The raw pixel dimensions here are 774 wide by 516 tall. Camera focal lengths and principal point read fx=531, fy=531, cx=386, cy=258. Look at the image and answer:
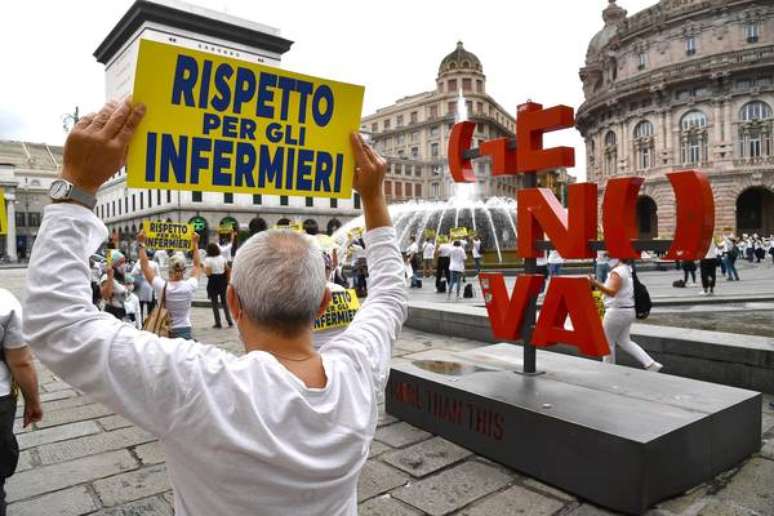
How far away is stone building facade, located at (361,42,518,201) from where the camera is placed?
7331 cm

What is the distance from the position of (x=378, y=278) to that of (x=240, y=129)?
1.31 meters

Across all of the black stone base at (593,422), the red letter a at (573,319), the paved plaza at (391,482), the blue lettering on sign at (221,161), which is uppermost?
the blue lettering on sign at (221,161)

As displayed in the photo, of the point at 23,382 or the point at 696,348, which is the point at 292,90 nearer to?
the point at 23,382

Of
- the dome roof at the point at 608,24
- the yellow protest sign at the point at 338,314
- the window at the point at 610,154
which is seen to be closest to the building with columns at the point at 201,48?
the window at the point at 610,154

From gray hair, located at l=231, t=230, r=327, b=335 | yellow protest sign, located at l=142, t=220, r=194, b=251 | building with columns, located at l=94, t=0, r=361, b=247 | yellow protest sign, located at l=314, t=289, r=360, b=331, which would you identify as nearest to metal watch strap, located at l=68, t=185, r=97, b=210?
gray hair, located at l=231, t=230, r=327, b=335

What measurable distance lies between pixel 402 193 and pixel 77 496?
2788 inches

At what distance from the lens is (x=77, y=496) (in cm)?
339

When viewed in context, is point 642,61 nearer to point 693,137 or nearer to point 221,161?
point 693,137

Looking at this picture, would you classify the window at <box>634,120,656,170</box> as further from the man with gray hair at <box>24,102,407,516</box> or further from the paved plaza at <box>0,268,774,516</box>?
the man with gray hair at <box>24,102,407,516</box>

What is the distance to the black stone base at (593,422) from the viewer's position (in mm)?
3053

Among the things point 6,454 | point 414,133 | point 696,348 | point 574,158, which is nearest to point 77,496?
point 6,454

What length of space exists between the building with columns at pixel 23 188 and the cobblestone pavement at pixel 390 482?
56.9 m

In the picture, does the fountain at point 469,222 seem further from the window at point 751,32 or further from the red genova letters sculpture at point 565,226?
the window at point 751,32

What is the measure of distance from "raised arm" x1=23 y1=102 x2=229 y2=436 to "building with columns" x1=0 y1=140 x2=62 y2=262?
60108mm
